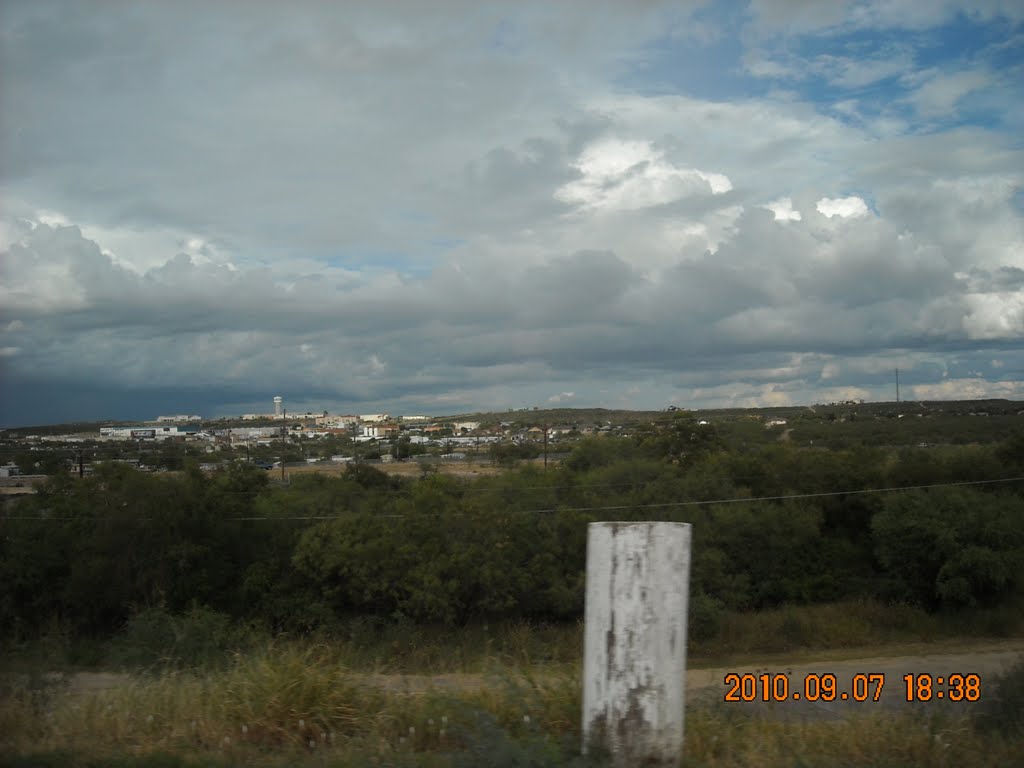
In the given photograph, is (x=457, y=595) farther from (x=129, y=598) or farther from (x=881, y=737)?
(x=881, y=737)

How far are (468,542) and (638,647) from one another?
87.4 ft

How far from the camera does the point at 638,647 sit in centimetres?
489

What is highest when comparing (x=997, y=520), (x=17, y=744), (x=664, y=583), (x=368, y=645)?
(x=664, y=583)

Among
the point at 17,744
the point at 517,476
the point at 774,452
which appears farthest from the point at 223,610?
the point at 17,744

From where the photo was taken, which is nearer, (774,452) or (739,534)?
(739,534)

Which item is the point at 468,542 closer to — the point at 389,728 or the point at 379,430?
the point at 389,728

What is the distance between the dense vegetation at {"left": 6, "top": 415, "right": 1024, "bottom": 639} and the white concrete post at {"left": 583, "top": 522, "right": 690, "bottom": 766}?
24117mm

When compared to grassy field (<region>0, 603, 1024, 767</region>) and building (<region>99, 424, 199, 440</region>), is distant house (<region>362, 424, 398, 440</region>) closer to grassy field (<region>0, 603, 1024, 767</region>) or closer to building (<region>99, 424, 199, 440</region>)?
building (<region>99, 424, 199, 440</region>)

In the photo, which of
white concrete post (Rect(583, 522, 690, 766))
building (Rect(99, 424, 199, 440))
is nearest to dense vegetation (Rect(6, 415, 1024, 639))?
building (Rect(99, 424, 199, 440))

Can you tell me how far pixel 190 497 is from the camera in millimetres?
30797

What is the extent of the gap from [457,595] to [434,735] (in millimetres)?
24831

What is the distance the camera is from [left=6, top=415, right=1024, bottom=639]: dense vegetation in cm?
2980

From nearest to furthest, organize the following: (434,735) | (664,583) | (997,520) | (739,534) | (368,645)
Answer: (664,583) → (434,735) → (368,645) → (997,520) → (739,534)

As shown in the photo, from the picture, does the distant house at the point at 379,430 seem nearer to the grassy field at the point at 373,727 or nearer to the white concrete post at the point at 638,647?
the grassy field at the point at 373,727
